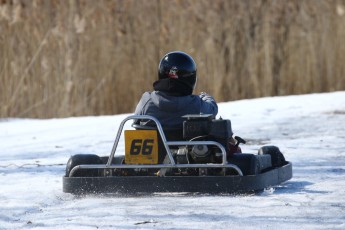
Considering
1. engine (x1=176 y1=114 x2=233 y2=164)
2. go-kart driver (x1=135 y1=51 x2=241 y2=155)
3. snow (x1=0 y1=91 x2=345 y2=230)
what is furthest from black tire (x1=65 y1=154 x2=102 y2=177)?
engine (x1=176 y1=114 x2=233 y2=164)

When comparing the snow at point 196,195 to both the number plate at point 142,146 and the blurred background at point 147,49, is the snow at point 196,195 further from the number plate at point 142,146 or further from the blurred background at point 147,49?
the blurred background at point 147,49

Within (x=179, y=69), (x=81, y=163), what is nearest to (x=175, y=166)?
(x=81, y=163)

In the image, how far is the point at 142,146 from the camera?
27.7 feet

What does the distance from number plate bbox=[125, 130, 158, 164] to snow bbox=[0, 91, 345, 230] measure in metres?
Answer: 0.30

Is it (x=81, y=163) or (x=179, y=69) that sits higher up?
(x=179, y=69)

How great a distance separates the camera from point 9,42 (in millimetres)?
16844

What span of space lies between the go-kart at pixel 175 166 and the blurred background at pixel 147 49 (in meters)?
7.80

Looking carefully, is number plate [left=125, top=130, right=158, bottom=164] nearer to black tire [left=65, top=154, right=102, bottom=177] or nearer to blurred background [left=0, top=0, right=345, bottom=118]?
black tire [left=65, top=154, right=102, bottom=177]

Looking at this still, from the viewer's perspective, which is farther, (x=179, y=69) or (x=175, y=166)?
(x=179, y=69)

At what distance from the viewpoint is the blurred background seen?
16781mm

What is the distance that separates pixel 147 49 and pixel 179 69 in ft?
26.8

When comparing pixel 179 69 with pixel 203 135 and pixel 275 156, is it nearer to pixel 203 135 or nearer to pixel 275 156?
pixel 203 135

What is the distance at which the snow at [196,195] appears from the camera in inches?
276

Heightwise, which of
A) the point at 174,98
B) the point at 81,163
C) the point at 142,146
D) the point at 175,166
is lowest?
the point at 81,163
